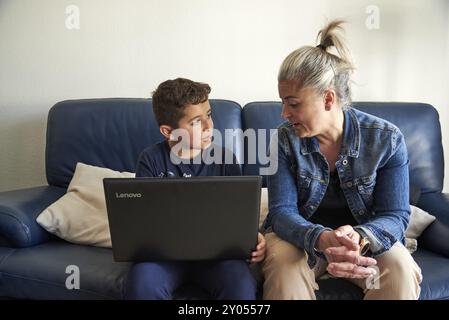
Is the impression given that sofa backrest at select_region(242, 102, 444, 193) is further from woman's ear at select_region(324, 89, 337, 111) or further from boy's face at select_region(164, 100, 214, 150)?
woman's ear at select_region(324, 89, 337, 111)

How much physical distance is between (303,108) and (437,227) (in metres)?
0.63

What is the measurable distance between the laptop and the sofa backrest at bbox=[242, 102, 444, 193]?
2.11ft

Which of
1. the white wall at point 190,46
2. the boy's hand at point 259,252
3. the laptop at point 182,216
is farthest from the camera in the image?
the white wall at point 190,46

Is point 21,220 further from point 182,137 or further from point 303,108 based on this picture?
point 303,108

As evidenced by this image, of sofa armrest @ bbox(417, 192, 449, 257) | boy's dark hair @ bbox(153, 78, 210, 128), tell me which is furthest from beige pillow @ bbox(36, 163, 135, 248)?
sofa armrest @ bbox(417, 192, 449, 257)

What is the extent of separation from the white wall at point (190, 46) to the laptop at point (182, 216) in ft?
3.37

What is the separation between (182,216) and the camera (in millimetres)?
1041

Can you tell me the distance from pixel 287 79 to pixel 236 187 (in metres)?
0.34

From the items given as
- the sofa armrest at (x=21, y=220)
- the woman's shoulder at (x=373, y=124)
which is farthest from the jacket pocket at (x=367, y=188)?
the sofa armrest at (x=21, y=220)

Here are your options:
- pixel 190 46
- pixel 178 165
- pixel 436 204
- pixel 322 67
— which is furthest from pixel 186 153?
pixel 436 204

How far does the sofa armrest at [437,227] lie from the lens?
1.38 m

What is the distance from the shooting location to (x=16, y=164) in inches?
81.2

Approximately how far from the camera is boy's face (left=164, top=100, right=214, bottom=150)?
1.37 meters

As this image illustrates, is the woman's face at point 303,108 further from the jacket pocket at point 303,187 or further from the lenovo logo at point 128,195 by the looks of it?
the lenovo logo at point 128,195
